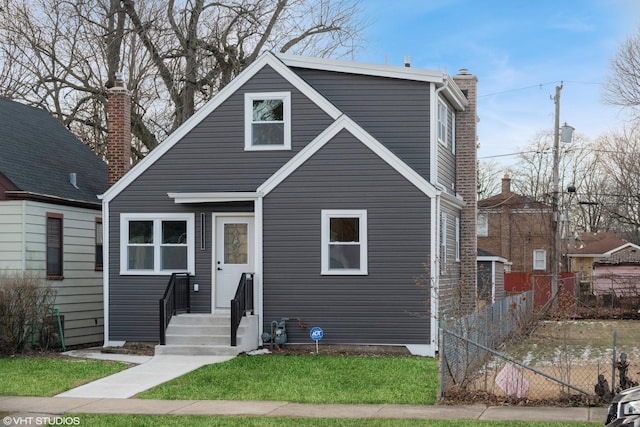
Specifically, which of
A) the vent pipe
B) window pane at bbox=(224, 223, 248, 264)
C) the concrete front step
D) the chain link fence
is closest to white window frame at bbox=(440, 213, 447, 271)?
the chain link fence

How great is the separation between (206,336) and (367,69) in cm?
711

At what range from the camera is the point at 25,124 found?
79.5 feet

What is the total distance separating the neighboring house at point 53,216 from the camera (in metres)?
20.6

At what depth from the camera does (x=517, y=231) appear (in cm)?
5247

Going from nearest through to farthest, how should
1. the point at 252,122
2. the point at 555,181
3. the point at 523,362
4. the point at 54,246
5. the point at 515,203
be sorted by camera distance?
the point at 523,362 < the point at 252,122 < the point at 54,246 < the point at 555,181 < the point at 515,203

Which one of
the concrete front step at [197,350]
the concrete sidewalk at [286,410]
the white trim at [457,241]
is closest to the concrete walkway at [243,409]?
the concrete sidewalk at [286,410]

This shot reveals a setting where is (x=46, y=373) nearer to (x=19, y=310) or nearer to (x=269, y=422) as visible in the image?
(x=19, y=310)

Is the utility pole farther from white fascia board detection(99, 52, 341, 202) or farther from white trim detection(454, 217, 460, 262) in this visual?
white fascia board detection(99, 52, 341, 202)

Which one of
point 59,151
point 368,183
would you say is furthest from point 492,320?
point 59,151

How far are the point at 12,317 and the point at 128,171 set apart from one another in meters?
4.52

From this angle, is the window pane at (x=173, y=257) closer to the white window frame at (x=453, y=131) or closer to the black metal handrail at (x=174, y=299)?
the black metal handrail at (x=174, y=299)

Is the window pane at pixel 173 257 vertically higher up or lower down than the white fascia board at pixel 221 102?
lower down

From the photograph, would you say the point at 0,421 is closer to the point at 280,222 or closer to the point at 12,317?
the point at 12,317

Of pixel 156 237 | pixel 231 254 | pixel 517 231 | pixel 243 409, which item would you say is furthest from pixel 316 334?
pixel 517 231
